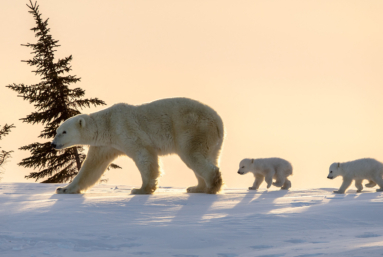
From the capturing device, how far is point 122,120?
29.6ft

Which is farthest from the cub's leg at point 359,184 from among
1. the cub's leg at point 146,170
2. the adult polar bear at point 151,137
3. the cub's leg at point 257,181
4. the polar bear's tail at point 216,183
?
the cub's leg at point 146,170

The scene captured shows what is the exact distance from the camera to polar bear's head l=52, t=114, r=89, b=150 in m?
9.31

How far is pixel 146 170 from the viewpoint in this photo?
8672 mm

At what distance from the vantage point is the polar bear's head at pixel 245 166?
459 inches

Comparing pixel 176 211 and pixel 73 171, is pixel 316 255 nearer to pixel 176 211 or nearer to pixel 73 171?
pixel 176 211

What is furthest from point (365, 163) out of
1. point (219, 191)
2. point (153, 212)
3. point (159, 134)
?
point (153, 212)

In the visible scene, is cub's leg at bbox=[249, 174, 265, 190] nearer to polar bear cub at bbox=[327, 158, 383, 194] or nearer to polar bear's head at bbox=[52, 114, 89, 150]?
polar bear cub at bbox=[327, 158, 383, 194]

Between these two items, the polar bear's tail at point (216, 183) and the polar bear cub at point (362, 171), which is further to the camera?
the polar bear cub at point (362, 171)

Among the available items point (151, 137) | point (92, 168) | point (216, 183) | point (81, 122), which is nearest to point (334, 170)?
point (216, 183)

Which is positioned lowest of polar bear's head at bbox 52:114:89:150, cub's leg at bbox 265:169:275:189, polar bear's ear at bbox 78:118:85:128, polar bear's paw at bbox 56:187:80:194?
Answer: polar bear's paw at bbox 56:187:80:194

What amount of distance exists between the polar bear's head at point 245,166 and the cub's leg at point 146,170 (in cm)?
351

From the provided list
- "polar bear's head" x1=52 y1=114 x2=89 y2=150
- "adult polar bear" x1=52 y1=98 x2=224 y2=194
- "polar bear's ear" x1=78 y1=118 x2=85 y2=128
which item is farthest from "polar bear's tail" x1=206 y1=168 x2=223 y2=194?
"polar bear's ear" x1=78 y1=118 x2=85 y2=128

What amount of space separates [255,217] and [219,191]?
337 centimetres

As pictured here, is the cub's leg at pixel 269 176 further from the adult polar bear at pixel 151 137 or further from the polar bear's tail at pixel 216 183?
the polar bear's tail at pixel 216 183
